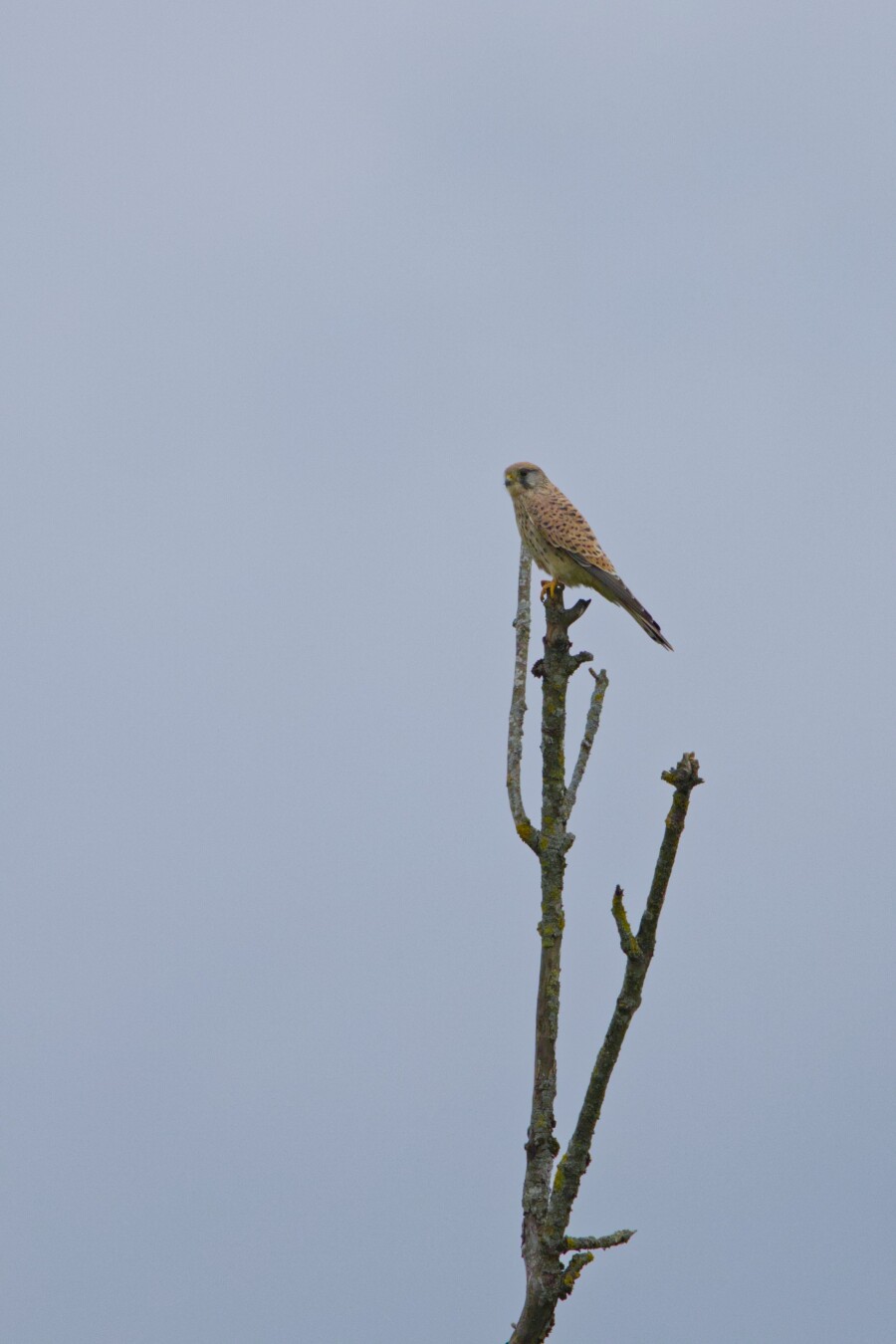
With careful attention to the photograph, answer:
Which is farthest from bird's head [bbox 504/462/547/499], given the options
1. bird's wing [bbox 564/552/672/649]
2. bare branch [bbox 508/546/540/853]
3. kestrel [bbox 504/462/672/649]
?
bare branch [bbox 508/546/540/853]

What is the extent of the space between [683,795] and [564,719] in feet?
2.53

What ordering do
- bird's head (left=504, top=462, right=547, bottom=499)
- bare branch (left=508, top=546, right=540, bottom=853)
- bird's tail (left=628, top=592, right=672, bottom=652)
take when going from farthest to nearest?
bird's head (left=504, top=462, right=547, bottom=499)
bird's tail (left=628, top=592, right=672, bottom=652)
bare branch (left=508, top=546, right=540, bottom=853)

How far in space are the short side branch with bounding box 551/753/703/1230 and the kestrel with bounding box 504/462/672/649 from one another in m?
3.73

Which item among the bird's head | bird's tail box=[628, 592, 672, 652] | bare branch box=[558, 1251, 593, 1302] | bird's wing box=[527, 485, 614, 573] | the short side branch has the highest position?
the bird's head

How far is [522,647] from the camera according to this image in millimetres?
4992

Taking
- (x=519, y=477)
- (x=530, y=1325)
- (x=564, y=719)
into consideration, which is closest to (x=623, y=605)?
(x=519, y=477)

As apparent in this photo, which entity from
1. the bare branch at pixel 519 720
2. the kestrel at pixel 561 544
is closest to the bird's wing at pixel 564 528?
the kestrel at pixel 561 544

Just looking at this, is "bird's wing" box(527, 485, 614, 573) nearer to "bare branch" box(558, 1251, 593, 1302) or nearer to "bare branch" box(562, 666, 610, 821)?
"bare branch" box(562, 666, 610, 821)

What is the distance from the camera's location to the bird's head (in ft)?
31.0

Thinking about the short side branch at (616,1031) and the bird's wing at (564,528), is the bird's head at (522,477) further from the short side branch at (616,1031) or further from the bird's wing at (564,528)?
the short side branch at (616,1031)

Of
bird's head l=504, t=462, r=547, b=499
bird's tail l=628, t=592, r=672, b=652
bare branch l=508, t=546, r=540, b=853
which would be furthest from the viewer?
bird's head l=504, t=462, r=547, b=499

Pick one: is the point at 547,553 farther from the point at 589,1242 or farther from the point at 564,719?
the point at 589,1242

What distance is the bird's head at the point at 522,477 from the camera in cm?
944

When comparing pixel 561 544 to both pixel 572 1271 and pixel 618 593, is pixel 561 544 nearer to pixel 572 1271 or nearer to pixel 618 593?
pixel 618 593
